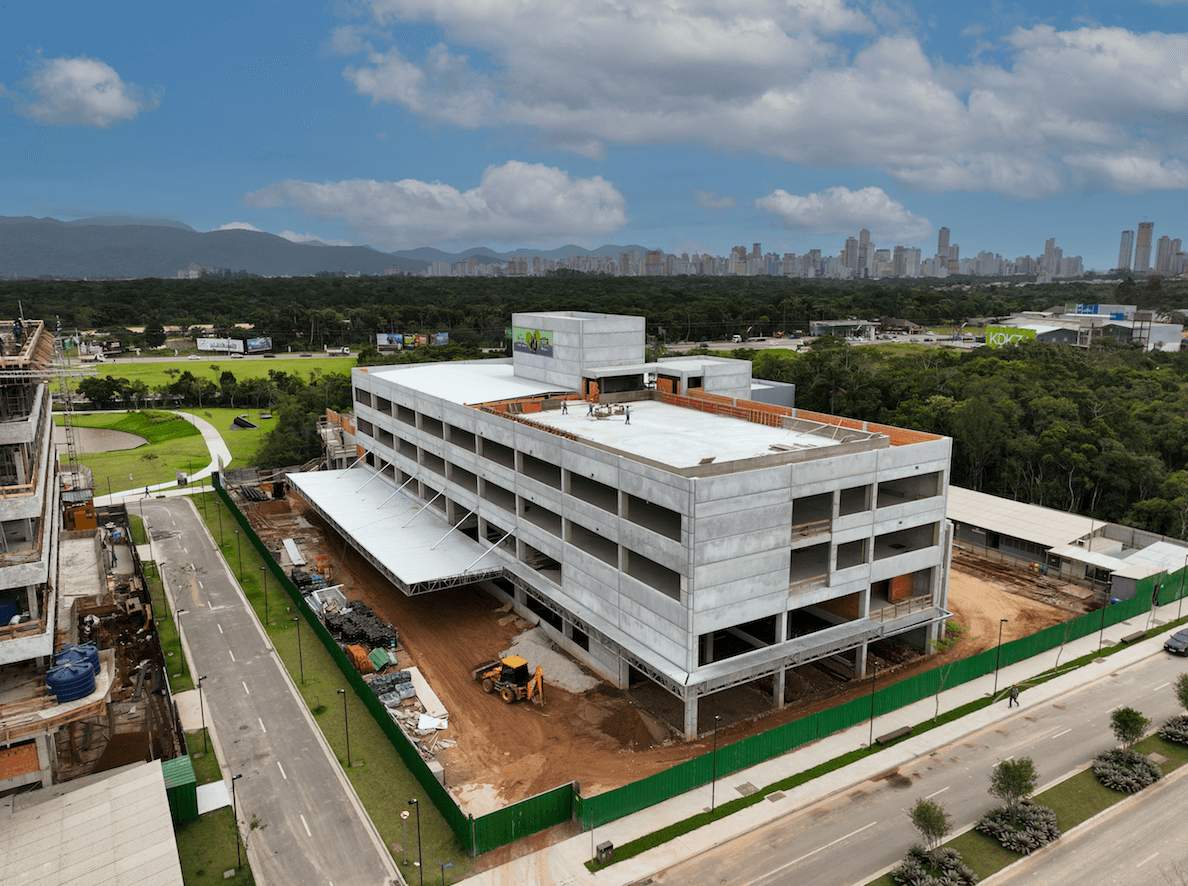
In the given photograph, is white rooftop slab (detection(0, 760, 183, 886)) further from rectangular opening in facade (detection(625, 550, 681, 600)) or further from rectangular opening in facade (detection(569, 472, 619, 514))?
rectangular opening in facade (detection(569, 472, 619, 514))

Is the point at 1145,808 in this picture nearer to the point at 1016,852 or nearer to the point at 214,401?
the point at 1016,852

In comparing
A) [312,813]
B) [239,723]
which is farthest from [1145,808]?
[239,723]

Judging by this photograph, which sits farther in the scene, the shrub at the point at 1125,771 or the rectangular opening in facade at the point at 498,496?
the rectangular opening in facade at the point at 498,496

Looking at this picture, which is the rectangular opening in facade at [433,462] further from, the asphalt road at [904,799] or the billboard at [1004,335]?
the billboard at [1004,335]

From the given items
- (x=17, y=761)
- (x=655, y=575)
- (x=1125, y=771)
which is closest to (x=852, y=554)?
(x=655, y=575)

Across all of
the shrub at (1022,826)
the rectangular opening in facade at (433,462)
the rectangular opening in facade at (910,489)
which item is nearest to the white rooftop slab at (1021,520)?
the rectangular opening in facade at (910,489)
